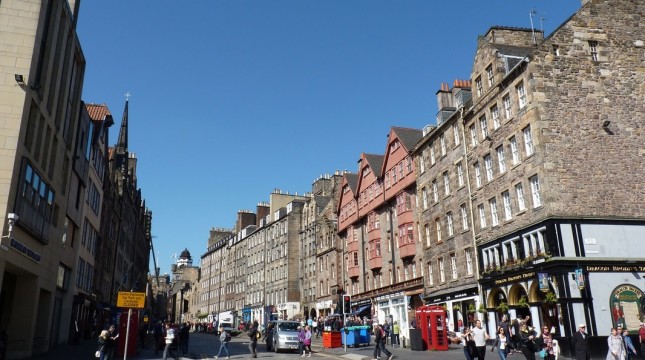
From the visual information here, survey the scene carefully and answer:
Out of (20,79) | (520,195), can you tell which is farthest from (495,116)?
(20,79)

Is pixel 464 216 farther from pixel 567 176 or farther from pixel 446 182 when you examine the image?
pixel 567 176

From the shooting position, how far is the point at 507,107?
94.7ft

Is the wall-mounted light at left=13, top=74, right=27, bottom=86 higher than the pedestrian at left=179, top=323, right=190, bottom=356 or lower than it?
higher

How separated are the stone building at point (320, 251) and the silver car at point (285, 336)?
1081 inches

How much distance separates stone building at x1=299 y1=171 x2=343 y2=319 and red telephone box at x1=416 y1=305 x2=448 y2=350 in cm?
2943

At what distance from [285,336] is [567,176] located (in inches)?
672

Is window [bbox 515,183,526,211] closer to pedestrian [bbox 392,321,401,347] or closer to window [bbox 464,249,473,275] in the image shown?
window [bbox 464,249,473,275]

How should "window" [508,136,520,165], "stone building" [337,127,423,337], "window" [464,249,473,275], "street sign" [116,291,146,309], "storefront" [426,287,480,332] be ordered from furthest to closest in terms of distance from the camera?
"stone building" [337,127,423,337] → "window" [464,249,473,275] → "storefront" [426,287,480,332] → "window" [508,136,520,165] → "street sign" [116,291,146,309]

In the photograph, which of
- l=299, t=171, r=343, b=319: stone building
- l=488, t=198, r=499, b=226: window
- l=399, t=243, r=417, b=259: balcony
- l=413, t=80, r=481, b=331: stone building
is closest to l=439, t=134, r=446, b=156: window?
l=413, t=80, r=481, b=331: stone building

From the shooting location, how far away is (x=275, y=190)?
8494cm

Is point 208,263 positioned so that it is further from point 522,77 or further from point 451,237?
point 522,77

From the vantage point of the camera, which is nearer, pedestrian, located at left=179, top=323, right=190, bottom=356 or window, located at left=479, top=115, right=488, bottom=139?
pedestrian, located at left=179, top=323, right=190, bottom=356

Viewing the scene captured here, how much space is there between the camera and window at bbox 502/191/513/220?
28056mm

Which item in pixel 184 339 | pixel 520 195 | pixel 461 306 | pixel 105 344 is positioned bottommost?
pixel 184 339
